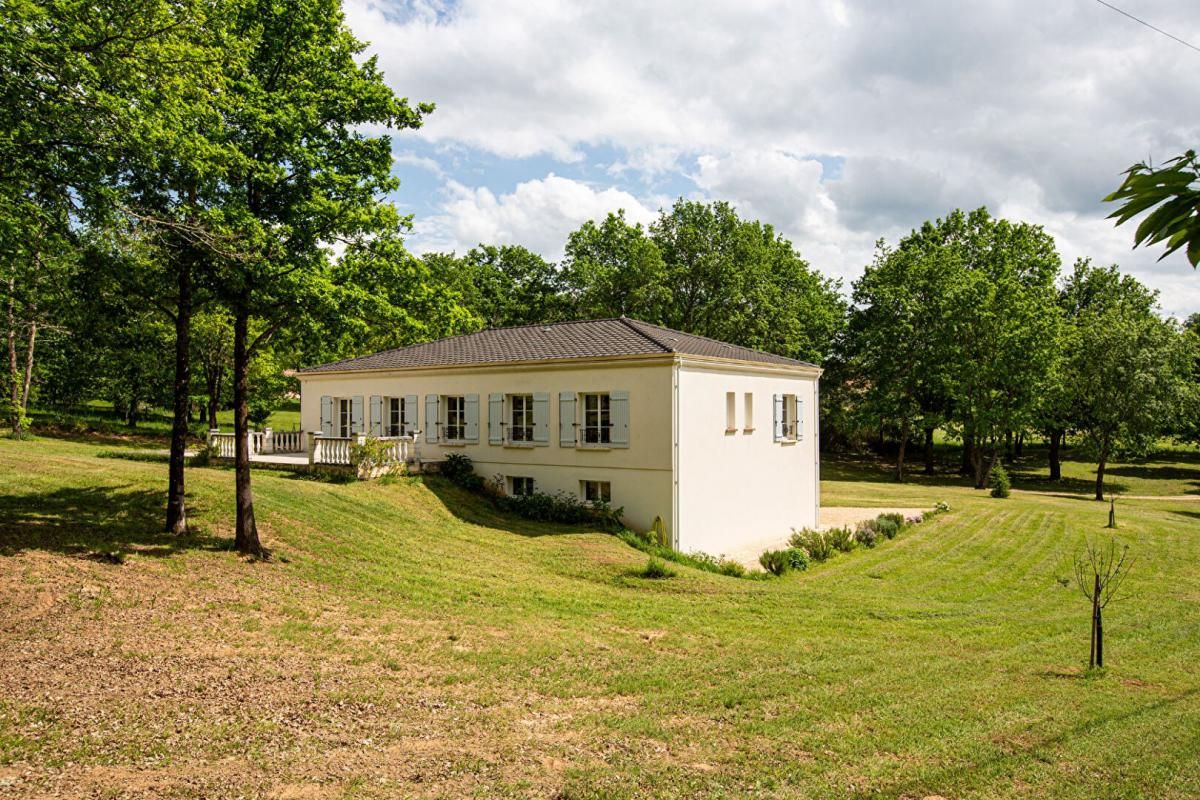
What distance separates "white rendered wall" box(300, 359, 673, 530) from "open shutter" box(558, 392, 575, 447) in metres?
0.17

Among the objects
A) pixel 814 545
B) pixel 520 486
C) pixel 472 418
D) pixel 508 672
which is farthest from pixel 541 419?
pixel 508 672

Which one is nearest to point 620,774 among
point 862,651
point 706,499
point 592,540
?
point 862,651

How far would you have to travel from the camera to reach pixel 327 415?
2836cm

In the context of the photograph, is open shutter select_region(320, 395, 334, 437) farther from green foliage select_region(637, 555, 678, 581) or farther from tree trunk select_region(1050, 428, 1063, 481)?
tree trunk select_region(1050, 428, 1063, 481)

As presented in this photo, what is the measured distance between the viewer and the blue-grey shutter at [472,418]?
24859 mm

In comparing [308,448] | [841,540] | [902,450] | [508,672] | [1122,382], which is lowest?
[841,540]

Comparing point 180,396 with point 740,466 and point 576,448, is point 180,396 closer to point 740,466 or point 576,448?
point 576,448

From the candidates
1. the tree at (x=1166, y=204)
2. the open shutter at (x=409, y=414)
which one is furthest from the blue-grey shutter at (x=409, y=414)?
the tree at (x=1166, y=204)

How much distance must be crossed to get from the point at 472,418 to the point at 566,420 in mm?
3849

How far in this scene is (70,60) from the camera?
337 inches

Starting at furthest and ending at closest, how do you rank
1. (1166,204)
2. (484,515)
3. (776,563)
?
(484,515) → (776,563) → (1166,204)

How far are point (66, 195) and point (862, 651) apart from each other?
12.8 metres

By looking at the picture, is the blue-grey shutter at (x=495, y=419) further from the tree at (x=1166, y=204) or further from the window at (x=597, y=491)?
the tree at (x=1166, y=204)

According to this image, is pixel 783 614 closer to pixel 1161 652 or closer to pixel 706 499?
pixel 1161 652
